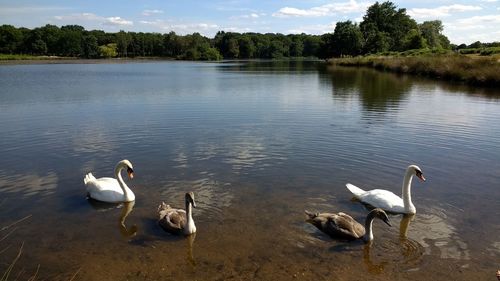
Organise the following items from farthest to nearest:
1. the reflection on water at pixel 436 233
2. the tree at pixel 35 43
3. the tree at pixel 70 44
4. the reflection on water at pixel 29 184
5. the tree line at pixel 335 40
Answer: the tree at pixel 70 44 → the tree at pixel 35 43 → the tree line at pixel 335 40 → the reflection on water at pixel 29 184 → the reflection on water at pixel 436 233

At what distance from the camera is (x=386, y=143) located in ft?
59.6

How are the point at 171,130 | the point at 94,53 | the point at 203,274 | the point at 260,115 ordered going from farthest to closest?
the point at 94,53
the point at 260,115
the point at 171,130
the point at 203,274

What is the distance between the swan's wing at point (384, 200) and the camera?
11.0 metres

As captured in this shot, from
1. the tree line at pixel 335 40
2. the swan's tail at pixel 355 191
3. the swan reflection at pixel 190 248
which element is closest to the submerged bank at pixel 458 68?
the swan's tail at pixel 355 191

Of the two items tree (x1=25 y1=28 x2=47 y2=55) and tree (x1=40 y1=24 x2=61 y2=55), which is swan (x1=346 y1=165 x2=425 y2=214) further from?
tree (x1=40 y1=24 x2=61 y2=55)

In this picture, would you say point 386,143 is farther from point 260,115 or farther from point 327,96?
point 327,96

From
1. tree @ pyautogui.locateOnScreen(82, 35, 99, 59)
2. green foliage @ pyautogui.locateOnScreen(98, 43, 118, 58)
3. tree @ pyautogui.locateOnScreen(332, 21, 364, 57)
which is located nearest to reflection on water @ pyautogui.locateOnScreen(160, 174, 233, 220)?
tree @ pyautogui.locateOnScreen(332, 21, 364, 57)

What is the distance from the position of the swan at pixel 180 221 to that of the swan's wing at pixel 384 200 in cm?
475

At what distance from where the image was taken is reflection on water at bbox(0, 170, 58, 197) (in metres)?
12.4

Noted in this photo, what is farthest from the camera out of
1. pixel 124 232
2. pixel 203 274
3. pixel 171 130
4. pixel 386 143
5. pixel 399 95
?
pixel 399 95

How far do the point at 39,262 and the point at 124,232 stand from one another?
1936 millimetres

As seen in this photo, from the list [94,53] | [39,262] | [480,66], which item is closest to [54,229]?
[39,262]

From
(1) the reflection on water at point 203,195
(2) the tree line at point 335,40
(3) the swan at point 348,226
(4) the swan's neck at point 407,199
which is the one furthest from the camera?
(2) the tree line at point 335,40

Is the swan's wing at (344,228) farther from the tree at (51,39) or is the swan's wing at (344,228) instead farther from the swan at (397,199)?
the tree at (51,39)
